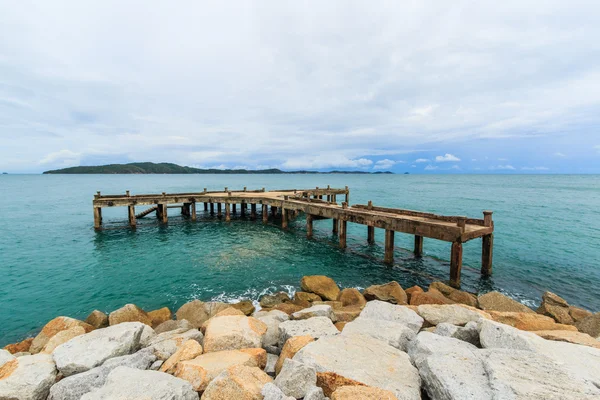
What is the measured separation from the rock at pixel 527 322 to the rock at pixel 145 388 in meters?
8.70

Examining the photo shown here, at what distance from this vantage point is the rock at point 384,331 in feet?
20.6

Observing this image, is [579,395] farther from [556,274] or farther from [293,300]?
[556,274]

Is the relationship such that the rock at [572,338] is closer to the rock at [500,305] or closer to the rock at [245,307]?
the rock at [500,305]

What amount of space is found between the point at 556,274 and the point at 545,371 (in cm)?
1683

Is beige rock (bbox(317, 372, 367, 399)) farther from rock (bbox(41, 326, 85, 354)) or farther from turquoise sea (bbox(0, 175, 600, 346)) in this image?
turquoise sea (bbox(0, 175, 600, 346))

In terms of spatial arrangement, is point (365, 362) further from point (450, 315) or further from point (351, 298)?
point (351, 298)

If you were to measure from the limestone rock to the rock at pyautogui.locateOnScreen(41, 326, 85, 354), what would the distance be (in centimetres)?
465

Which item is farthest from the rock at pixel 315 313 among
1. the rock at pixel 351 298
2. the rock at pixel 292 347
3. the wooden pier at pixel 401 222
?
the wooden pier at pixel 401 222

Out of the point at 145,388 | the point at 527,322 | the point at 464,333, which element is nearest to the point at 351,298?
the point at 464,333

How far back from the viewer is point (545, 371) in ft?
14.5

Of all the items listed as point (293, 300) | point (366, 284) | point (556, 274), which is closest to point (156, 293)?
point (293, 300)

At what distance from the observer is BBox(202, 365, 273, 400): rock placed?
175 inches

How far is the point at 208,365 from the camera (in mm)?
5410

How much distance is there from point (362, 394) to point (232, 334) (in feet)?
11.4
